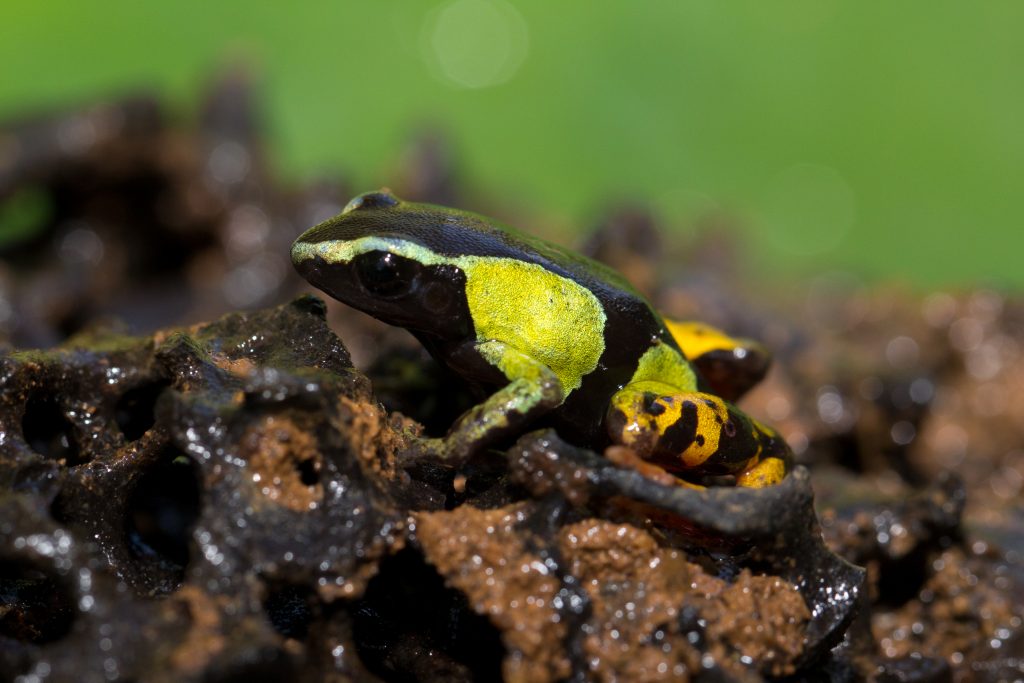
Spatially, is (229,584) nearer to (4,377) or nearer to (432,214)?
(4,377)

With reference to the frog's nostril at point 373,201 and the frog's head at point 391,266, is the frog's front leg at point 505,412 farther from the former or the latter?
the frog's nostril at point 373,201

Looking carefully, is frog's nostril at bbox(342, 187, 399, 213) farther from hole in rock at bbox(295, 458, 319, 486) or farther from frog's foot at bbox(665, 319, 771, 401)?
frog's foot at bbox(665, 319, 771, 401)

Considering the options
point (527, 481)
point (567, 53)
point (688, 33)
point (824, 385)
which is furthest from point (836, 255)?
point (527, 481)

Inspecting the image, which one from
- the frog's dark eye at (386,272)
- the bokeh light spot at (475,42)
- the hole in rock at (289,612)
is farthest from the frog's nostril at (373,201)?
the bokeh light spot at (475,42)

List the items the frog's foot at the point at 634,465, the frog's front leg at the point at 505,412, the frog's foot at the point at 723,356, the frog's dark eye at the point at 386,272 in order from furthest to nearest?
the frog's foot at the point at 723,356 < the frog's dark eye at the point at 386,272 < the frog's front leg at the point at 505,412 < the frog's foot at the point at 634,465

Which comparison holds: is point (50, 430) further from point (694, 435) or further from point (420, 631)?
point (694, 435)

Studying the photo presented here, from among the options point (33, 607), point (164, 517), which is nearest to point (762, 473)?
point (164, 517)

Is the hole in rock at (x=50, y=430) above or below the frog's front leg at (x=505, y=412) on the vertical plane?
below
